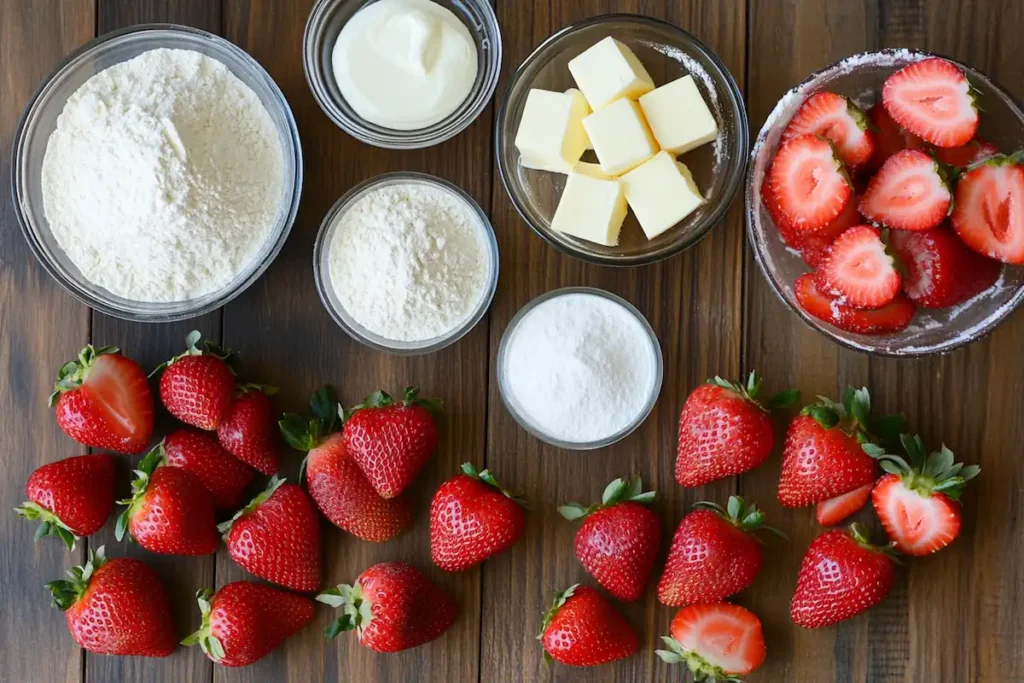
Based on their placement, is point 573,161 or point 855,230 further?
point 573,161

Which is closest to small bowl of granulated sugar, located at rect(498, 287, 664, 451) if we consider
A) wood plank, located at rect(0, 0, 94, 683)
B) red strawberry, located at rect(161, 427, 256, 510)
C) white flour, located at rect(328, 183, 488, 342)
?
white flour, located at rect(328, 183, 488, 342)

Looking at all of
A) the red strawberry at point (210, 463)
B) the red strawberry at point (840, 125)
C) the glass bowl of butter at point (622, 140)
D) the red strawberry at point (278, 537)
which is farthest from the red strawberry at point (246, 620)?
the red strawberry at point (840, 125)

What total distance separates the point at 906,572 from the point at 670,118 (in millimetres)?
754

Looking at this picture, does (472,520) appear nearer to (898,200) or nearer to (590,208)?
(590,208)

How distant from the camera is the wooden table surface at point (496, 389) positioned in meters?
1.26

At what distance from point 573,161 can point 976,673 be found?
97cm

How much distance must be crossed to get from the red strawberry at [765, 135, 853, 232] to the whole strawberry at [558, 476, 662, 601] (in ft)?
1.45

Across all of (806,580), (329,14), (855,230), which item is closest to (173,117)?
(329,14)

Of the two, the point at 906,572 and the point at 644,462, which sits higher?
the point at 644,462

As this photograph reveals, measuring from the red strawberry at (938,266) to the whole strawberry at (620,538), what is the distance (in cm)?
46

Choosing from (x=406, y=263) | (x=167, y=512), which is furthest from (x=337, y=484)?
(x=406, y=263)

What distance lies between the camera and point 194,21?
1287mm

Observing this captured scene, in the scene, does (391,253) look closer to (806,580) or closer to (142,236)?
(142,236)

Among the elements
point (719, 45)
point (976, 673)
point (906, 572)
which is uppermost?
point (719, 45)
